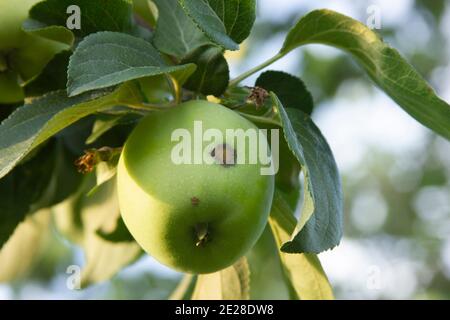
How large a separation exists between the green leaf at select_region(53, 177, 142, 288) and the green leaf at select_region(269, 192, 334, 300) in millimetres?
341

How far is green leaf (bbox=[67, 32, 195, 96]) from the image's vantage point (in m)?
0.69

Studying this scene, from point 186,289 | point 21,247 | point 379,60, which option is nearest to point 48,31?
point 379,60

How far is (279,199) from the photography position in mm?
900

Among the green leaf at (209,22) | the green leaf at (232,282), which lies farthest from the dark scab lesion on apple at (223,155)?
the green leaf at (232,282)

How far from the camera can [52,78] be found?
893mm

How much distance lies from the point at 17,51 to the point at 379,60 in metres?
0.45

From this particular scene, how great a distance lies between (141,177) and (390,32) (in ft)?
11.3

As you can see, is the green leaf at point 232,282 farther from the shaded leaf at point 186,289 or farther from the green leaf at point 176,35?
the green leaf at point 176,35

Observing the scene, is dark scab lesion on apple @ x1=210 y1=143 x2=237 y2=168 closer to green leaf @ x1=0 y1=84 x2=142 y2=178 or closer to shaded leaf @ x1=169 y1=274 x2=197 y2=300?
green leaf @ x1=0 y1=84 x2=142 y2=178

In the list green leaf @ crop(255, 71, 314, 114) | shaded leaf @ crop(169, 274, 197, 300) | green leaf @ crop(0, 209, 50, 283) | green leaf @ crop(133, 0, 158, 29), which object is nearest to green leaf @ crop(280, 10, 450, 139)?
green leaf @ crop(255, 71, 314, 114)

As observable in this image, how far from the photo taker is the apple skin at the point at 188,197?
70 cm

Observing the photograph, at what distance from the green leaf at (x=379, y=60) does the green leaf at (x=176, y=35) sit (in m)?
0.12

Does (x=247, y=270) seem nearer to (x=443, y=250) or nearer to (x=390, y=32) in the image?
(x=390, y=32)

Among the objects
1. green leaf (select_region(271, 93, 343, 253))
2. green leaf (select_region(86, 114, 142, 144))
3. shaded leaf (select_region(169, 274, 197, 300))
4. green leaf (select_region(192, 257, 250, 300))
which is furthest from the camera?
shaded leaf (select_region(169, 274, 197, 300))
